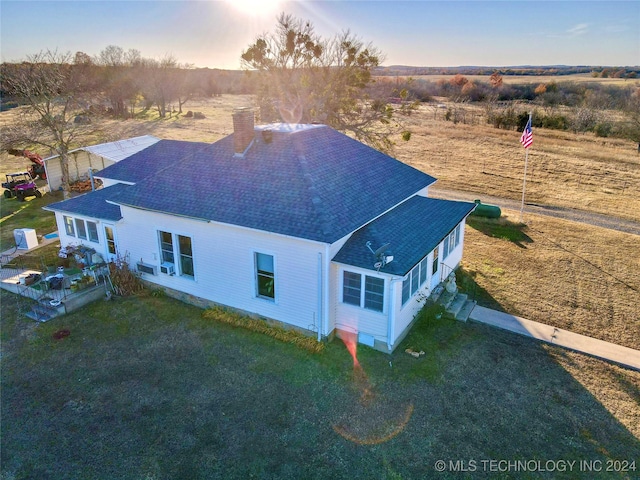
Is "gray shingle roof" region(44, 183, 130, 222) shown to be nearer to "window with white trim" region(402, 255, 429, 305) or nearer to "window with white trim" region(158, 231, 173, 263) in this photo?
"window with white trim" region(158, 231, 173, 263)

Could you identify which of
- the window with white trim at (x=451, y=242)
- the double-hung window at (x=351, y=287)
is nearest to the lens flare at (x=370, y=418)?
the double-hung window at (x=351, y=287)

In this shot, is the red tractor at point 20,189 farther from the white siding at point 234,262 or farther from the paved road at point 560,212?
the paved road at point 560,212

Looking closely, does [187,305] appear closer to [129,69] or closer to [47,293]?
A: [47,293]

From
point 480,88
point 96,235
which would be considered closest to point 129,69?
point 480,88

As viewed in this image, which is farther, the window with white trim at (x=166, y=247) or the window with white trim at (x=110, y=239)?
the window with white trim at (x=110, y=239)

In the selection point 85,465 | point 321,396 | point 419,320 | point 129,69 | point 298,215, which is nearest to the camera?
point 85,465

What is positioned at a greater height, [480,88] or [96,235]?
[480,88]
